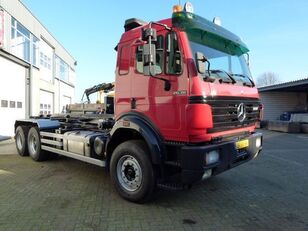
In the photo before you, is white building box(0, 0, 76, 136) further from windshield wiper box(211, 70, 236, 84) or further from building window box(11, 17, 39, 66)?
windshield wiper box(211, 70, 236, 84)

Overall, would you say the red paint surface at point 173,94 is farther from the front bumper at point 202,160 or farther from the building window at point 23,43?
the building window at point 23,43

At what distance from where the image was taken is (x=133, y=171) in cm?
584

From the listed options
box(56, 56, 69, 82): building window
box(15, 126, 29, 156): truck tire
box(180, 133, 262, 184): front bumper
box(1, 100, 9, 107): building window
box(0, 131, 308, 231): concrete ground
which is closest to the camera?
box(0, 131, 308, 231): concrete ground

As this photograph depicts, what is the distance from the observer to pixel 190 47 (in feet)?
16.9

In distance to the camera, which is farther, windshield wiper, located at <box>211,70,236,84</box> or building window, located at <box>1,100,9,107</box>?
building window, located at <box>1,100,9,107</box>

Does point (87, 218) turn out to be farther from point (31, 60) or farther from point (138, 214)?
point (31, 60)

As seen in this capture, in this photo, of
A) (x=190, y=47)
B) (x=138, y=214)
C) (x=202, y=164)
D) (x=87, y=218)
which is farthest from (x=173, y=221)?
(x=190, y=47)

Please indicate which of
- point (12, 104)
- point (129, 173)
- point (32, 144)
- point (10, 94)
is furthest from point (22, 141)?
point (12, 104)

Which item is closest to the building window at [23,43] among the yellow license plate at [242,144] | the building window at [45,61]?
the building window at [45,61]

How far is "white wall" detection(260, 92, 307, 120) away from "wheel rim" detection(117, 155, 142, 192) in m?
27.5

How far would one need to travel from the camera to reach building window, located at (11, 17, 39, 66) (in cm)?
1912

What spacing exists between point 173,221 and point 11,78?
15.8 meters

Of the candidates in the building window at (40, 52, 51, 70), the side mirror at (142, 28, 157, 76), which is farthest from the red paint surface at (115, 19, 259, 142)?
the building window at (40, 52, 51, 70)

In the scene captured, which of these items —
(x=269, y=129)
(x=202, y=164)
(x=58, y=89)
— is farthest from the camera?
(x=58, y=89)
